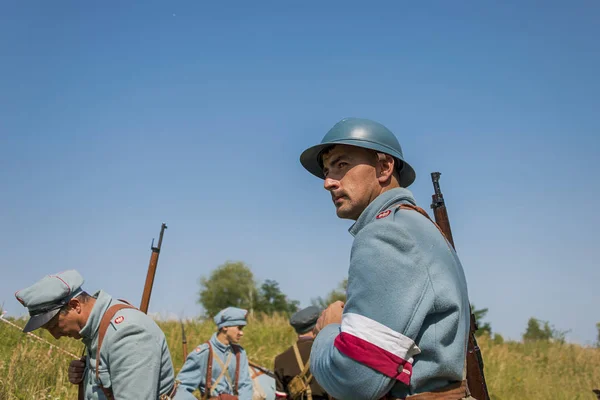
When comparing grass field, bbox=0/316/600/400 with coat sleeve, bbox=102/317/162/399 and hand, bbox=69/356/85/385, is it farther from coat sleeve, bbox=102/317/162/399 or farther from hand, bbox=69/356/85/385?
coat sleeve, bbox=102/317/162/399

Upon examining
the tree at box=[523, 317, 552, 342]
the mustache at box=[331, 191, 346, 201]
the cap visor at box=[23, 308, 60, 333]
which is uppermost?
the tree at box=[523, 317, 552, 342]

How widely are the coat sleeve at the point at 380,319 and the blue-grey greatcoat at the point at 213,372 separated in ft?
26.4

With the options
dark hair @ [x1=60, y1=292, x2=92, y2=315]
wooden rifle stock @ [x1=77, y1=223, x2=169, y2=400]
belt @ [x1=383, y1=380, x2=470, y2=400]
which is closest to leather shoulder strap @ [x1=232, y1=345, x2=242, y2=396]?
wooden rifle stock @ [x1=77, y1=223, x2=169, y2=400]

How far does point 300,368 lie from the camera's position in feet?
29.7

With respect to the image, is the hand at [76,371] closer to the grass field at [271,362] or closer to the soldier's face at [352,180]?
the grass field at [271,362]

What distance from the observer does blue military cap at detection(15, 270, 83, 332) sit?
15.3 feet

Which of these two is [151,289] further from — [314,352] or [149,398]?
[314,352]

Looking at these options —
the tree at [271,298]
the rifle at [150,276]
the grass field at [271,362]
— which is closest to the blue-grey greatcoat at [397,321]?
the rifle at [150,276]

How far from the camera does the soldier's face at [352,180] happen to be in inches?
124

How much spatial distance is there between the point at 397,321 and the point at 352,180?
2.98ft

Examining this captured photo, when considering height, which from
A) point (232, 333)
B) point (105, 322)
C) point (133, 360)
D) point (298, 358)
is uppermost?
point (232, 333)

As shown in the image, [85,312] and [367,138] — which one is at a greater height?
[367,138]

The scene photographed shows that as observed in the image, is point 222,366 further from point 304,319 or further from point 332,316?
point 332,316

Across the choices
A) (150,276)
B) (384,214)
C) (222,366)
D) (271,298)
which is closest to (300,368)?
(222,366)
